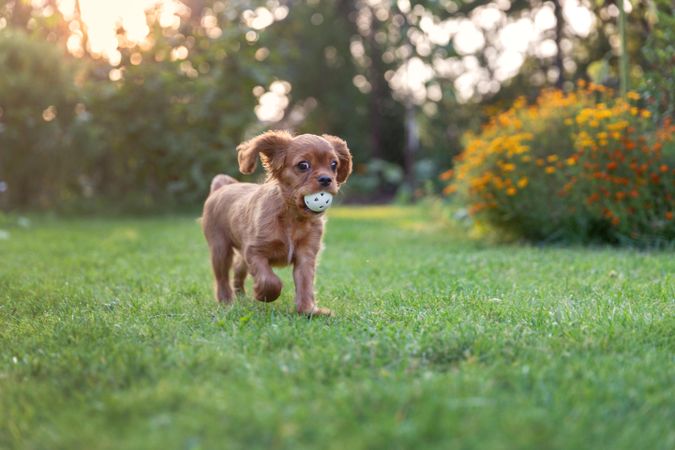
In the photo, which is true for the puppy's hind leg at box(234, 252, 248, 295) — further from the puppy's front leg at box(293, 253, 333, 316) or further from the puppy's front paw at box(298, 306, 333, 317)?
the puppy's front paw at box(298, 306, 333, 317)

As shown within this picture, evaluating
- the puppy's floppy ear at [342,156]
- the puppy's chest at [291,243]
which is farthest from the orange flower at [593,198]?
the puppy's chest at [291,243]

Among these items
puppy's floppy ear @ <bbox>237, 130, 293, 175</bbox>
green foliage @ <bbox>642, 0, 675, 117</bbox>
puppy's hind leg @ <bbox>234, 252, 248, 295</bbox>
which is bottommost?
puppy's hind leg @ <bbox>234, 252, 248, 295</bbox>

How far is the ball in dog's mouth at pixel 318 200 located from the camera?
357cm

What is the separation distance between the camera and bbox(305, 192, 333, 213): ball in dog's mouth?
141 inches

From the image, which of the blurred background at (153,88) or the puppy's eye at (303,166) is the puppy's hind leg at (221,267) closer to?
the puppy's eye at (303,166)

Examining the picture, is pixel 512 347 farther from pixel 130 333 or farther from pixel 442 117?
pixel 442 117

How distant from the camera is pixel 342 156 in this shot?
4031mm

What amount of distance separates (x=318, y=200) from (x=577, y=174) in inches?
160

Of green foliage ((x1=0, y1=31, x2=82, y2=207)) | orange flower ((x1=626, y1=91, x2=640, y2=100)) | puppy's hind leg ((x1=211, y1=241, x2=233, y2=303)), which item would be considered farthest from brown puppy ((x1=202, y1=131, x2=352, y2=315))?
green foliage ((x1=0, y1=31, x2=82, y2=207))

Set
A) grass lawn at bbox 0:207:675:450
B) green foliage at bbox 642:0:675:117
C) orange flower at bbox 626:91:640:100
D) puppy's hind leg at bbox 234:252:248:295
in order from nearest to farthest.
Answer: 1. grass lawn at bbox 0:207:675:450
2. puppy's hind leg at bbox 234:252:248:295
3. orange flower at bbox 626:91:640:100
4. green foliage at bbox 642:0:675:117

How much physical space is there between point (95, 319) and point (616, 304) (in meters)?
2.84

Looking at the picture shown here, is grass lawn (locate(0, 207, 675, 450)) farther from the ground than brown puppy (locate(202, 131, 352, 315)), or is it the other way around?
brown puppy (locate(202, 131, 352, 315))

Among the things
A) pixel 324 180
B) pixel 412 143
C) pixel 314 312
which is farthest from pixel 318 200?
pixel 412 143

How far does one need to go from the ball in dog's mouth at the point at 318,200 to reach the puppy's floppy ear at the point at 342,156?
49cm
